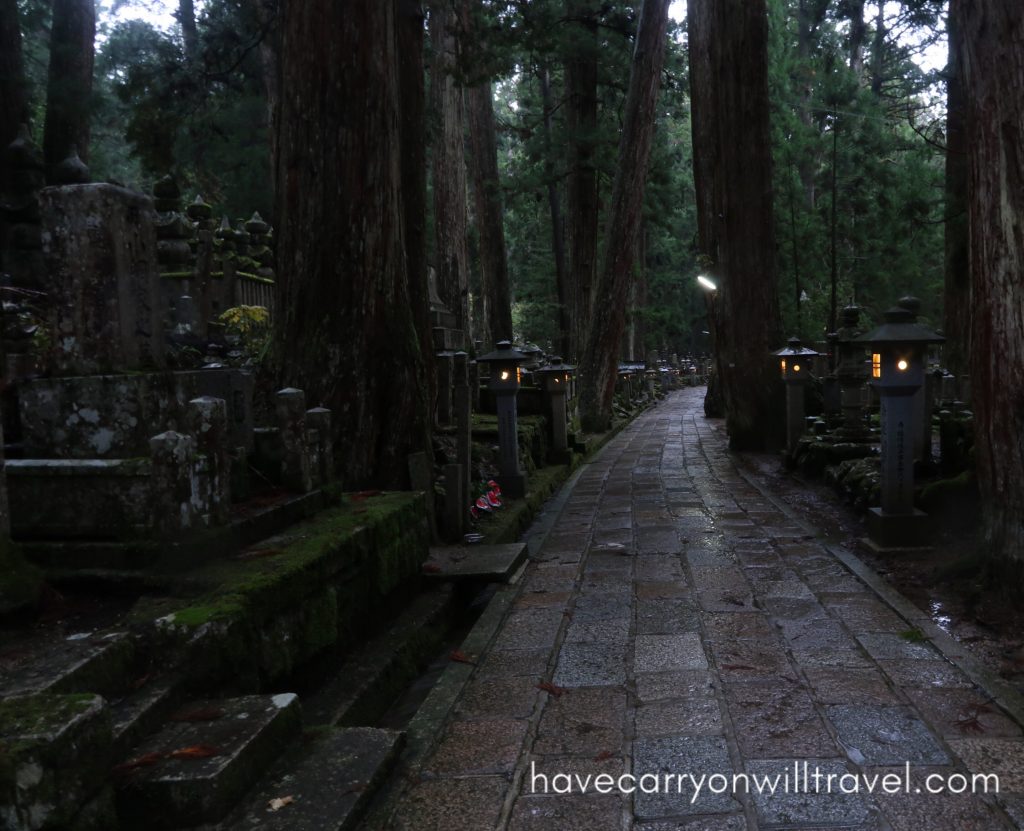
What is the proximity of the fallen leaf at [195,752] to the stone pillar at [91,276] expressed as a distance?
7.84 ft

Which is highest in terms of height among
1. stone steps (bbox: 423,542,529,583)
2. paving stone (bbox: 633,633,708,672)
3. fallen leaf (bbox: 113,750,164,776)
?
fallen leaf (bbox: 113,750,164,776)

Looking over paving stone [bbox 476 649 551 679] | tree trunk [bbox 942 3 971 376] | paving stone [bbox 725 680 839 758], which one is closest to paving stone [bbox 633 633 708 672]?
paving stone [bbox 725 680 839 758]

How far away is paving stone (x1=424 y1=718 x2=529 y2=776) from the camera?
2.82m

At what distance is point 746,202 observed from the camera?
1258cm

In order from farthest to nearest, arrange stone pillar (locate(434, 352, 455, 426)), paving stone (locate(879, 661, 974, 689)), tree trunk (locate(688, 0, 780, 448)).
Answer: tree trunk (locate(688, 0, 780, 448))
stone pillar (locate(434, 352, 455, 426))
paving stone (locate(879, 661, 974, 689))

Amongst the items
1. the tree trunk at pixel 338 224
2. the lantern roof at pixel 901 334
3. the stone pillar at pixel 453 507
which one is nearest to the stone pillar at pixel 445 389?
the stone pillar at pixel 453 507

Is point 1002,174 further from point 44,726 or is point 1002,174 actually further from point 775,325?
point 775,325

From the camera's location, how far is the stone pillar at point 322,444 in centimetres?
486

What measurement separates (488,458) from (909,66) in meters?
21.8

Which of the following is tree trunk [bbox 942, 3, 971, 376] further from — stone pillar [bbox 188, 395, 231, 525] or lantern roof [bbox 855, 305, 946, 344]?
stone pillar [bbox 188, 395, 231, 525]

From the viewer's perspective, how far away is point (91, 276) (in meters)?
4.01

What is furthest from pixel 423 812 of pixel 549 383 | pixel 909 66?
pixel 909 66

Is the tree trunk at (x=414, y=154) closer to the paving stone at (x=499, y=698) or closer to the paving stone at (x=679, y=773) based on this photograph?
the paving stone at (x=499, y=698)

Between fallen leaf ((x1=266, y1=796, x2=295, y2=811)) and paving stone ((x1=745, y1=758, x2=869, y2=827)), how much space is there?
147cm
